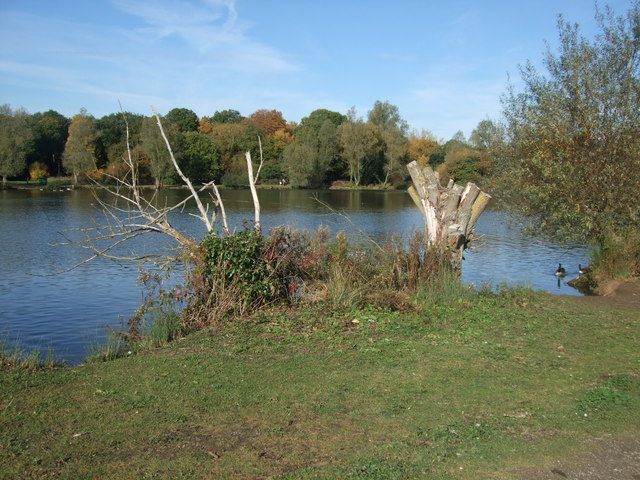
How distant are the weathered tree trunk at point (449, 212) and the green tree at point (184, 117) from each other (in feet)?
304

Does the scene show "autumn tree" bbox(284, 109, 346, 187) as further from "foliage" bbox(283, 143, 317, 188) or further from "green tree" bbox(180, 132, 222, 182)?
"green tree" bbox(180, 132, 222, 182)

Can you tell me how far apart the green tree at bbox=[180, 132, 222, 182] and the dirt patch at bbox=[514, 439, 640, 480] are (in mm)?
82050

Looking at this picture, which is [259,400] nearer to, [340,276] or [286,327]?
[286,327]

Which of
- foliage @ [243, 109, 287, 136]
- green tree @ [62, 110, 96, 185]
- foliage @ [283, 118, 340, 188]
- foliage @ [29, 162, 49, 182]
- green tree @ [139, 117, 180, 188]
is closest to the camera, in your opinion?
green tree @ [139, 117, 180, 188]

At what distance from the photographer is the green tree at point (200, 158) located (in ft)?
279

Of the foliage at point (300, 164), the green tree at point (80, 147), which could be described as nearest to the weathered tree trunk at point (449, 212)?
the green tree at point (80, 147)

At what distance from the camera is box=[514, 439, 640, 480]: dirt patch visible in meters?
4.68

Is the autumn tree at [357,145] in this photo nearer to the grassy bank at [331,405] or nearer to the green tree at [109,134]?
the green tree at [109,134]

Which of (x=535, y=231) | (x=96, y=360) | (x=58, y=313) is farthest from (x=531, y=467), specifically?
(x=535, y=231)

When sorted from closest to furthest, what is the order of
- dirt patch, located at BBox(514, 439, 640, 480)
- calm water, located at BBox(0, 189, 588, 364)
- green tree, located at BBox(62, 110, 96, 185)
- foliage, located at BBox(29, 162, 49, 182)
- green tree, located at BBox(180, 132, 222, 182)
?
dirt patch, located at BBox(514, 439, 640, 480) < calm water, located at BBox(0, 189, 588, 364) < green tree, located at BBox(62, 110, 96, 185) < foliage, located at BBox(29, 162, 49, 182) < green tree, located at BBox(180, 132, 222, 182)

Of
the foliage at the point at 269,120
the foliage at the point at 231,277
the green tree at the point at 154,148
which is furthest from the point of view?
the foliage at the point at 269,120

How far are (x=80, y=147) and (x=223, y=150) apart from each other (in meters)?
23.7

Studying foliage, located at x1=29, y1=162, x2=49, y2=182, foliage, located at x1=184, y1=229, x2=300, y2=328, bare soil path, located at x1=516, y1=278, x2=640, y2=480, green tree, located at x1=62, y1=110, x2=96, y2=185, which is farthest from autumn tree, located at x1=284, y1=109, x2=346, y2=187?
bare soil path, located at x1=516, y1=278, x2=640, y2=480

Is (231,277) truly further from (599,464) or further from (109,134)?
(109,134)
